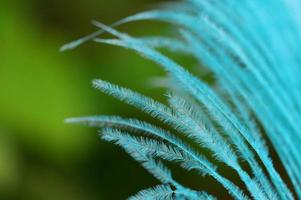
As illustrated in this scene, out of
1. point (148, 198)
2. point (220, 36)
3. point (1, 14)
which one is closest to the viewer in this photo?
point (148, 198)

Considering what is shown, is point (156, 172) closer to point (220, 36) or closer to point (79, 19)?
point (220, 36)

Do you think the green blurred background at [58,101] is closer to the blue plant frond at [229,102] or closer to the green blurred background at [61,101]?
the green blurred background at [61,101]

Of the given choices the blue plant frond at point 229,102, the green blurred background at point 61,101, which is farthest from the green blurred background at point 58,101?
the blue plant frond at point 229,102

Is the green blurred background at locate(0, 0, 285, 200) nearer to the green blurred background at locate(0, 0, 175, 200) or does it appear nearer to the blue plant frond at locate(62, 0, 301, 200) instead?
the green blurred background at locate(0, 0, 175, 200)

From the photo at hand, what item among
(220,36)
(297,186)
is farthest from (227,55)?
(297,186)

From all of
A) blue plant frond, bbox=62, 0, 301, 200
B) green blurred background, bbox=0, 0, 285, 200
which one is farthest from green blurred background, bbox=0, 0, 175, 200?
blue plant frond, bbox=62, 0, 301, 200

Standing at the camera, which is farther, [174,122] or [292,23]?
[292,23]
